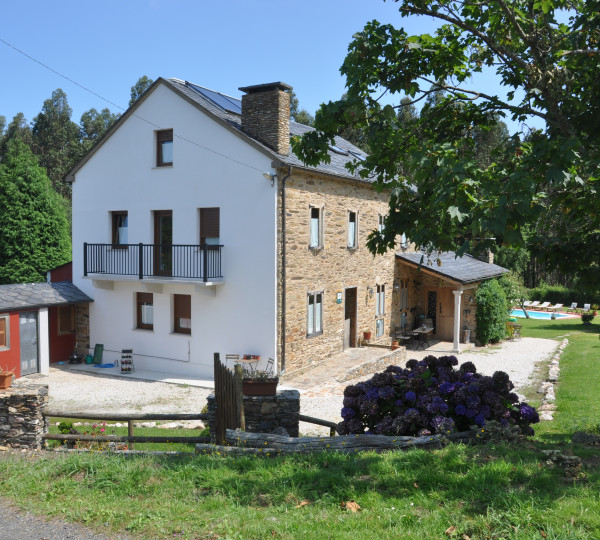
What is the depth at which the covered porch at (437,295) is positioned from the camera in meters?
22.4

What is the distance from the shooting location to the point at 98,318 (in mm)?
18594

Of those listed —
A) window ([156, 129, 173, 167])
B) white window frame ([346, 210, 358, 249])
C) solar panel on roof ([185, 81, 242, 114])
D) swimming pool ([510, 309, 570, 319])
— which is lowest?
Result: swimming pool ([510, 309, 570, 319])

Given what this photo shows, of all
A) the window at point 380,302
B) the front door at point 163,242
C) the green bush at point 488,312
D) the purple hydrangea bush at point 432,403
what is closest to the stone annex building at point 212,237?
the front door at point 163,242

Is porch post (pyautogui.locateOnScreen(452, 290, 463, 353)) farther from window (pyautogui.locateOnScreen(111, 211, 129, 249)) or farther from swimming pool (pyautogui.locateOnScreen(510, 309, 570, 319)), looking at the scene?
swimming pool (pyautogui.locateOnScreen(510, 309, 570, 319))

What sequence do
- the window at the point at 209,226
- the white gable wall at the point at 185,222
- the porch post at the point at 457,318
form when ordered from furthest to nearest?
1. the porch post at the point at 457,318
2. the window at the point at 209,226
3. the white gable wall at the point at 185,222

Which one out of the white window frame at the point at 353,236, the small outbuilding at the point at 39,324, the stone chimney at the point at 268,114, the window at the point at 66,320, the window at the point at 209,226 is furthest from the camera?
the white window frame at the point at 353,236

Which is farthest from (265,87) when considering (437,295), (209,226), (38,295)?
(437,295)

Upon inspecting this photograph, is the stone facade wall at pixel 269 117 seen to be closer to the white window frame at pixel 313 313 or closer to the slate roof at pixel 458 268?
the white window frame at pixel 313 313

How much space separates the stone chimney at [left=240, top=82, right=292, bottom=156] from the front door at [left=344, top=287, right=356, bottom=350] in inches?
242

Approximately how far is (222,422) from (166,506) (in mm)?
3310

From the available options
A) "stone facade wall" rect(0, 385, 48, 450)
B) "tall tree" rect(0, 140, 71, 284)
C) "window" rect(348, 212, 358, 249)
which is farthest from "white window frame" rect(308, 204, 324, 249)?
"tall tree" rect(0, 140, 71, 284)

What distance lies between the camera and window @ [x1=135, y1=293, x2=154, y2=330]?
17719 millimetres

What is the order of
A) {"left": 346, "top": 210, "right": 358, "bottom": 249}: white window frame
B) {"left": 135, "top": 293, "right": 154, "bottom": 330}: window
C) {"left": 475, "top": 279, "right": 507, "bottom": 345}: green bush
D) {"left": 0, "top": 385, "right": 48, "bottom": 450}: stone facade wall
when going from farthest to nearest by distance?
{"left": 475, "top": 279, "right": 507, "bottom": 345}: green bush
{"left": 346, "top": 210, "right": 358, "bottom": 249}: white window frame
{"left": 135, "top": 293, "right": 154, "bottom": 330}: window
{"left": 0, "top": 385, "right": 48, "bottom": 450}: stone facade wall

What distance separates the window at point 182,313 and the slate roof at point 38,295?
3.47 metres
